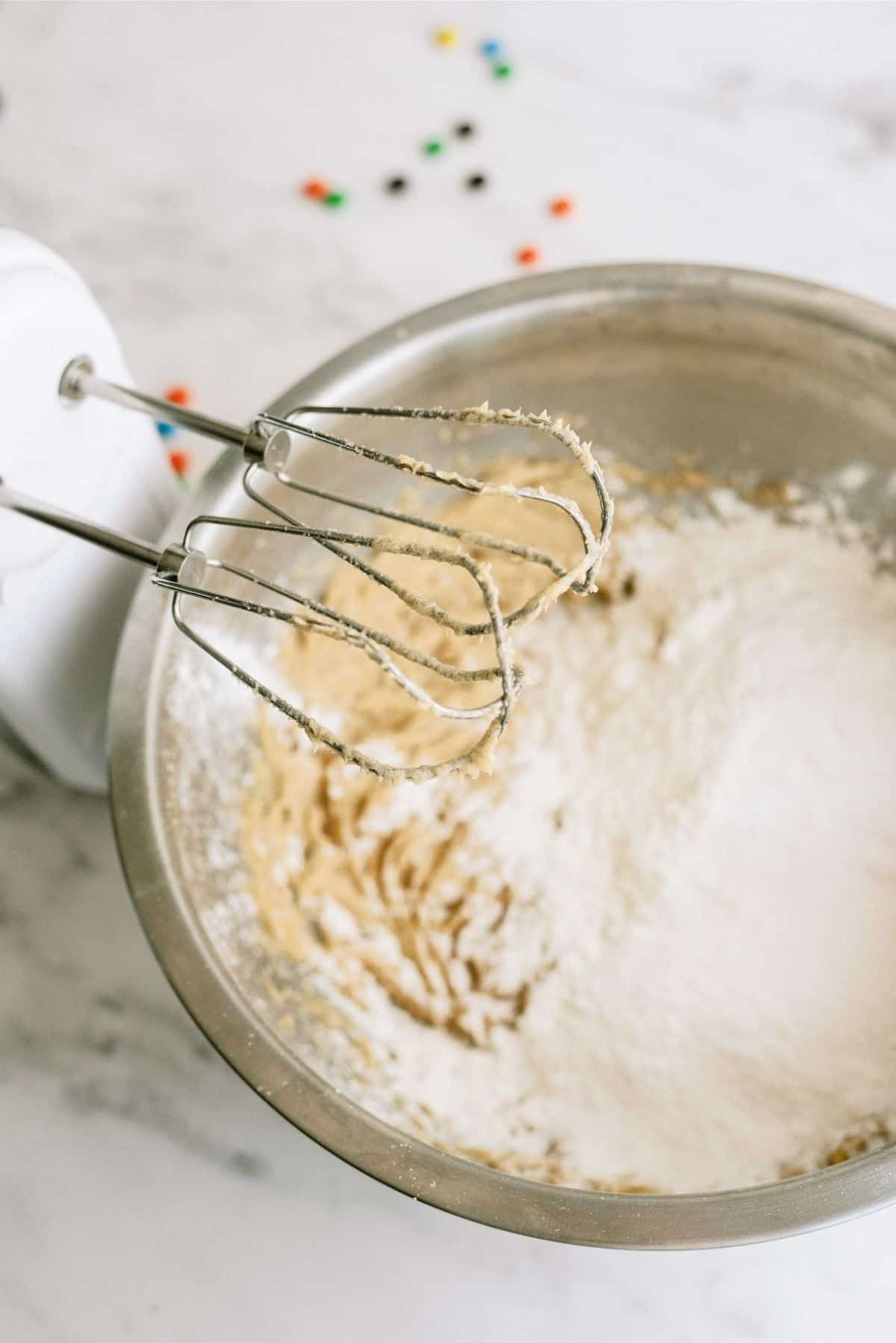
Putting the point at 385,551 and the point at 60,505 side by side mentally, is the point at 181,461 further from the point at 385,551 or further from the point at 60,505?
the point at 385,551

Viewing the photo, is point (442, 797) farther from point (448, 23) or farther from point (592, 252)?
point (448, 23)

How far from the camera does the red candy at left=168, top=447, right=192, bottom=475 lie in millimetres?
911

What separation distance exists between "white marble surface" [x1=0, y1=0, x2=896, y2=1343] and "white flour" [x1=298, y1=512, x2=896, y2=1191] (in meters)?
0.07

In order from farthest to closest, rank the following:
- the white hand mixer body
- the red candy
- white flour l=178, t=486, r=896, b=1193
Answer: the red candy, white flour l=178, t=486, r=896, b=1193, the white hand mixer body

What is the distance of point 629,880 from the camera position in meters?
0.75

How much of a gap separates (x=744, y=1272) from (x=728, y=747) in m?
0.32

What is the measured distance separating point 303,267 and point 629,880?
1.93 ft

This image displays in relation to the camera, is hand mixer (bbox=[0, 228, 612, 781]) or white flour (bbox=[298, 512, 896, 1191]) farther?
white flour (bbox=[298, 512, 896, 1191])

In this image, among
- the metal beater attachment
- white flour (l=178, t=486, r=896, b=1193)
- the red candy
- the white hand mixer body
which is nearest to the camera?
the metal beater attachment

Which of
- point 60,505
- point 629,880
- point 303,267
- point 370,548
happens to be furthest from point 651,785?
point 303,267

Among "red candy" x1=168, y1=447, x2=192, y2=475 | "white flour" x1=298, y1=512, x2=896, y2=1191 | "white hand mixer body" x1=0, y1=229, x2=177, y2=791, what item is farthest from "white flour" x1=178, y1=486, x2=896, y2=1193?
"red candy" x1=168, y1=447, x2=192, y2=475

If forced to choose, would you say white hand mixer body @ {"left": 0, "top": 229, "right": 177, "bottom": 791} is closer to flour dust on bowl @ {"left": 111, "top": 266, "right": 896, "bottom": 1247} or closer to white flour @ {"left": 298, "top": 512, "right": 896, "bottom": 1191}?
flour dust on bowl @ {"left": 111, "top": 266, "right": 896, "bottom": 1247}

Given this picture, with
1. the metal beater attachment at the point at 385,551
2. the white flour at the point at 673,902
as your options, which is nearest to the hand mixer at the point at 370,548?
the metal beater attachment at the point at 385,551

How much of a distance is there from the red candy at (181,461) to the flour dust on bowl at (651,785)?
163 mm
